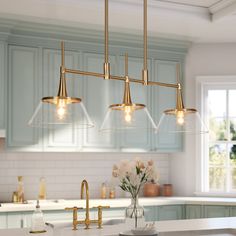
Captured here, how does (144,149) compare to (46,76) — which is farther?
(144,149)

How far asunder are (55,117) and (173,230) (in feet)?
8.53

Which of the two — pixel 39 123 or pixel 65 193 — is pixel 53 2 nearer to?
pixel 39 123

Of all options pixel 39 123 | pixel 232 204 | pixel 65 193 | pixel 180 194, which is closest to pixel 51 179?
pixel 65 193

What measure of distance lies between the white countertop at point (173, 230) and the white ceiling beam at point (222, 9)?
2.32m

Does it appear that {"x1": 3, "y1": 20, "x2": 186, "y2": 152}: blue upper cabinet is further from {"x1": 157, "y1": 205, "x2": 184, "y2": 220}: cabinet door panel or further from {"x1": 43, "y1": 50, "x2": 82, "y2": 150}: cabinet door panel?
{"x1": 157, "y1": 205, "x2": 184, "y2": 220}: cabinet door panel

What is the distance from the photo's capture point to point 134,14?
5223mm

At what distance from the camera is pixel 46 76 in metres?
5.71

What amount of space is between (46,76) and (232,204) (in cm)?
262

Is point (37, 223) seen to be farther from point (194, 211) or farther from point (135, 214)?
point (194, 211)

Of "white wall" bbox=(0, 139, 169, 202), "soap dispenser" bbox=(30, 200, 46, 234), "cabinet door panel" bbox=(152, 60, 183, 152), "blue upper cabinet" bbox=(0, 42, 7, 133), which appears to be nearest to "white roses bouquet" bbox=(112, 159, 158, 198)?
"soap dispenser" bbox=(30, 200, 46, 234)

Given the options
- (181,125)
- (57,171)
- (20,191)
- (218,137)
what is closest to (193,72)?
(181,125)

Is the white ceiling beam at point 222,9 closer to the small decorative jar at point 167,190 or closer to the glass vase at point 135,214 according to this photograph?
the small decorative jar at point 167,190

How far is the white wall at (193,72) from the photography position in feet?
21.2

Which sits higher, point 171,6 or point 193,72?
point 171,6
